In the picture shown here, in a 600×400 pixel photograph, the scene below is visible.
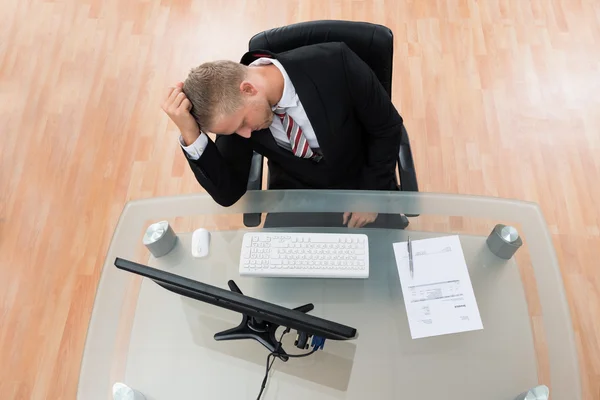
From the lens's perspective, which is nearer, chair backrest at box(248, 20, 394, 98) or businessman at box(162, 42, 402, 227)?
businessman at box(162, 42, 402, 227)

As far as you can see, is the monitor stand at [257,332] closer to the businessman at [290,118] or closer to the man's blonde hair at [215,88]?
the businessman at [290,118]

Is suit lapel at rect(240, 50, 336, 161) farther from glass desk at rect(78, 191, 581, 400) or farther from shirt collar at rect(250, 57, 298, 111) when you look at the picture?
glass desk at rect(78, 191, 581, 400)

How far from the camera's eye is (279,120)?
1.66 meters

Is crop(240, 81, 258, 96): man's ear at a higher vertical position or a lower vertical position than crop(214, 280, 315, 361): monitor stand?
higher

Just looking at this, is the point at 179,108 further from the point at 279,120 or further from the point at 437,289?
the point at 437,289

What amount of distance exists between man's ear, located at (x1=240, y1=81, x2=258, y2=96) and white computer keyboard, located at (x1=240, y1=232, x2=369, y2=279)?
1.49 ft

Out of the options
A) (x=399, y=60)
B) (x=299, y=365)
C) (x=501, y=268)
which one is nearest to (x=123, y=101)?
(x=399, y=60)

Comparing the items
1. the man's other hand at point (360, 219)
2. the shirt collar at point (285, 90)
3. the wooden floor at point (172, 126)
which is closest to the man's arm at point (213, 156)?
the shirt collar at point (285, 90)

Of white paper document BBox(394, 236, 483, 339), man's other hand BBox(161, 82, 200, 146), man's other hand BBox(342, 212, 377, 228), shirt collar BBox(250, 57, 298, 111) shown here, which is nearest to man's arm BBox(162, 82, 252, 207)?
man's other hand BBox(161, 82, 200, 146)

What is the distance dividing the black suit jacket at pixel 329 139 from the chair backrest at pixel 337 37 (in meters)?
0.10

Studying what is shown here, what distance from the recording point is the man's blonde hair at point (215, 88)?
1457mm

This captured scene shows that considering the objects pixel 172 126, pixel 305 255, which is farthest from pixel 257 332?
pixel 172 126

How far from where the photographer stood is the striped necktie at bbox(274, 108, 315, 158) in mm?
1635

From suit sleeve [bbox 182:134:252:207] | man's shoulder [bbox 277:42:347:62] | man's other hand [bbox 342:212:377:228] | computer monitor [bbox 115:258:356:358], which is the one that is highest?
man's shoulder [bbox 277:42:347:62]
